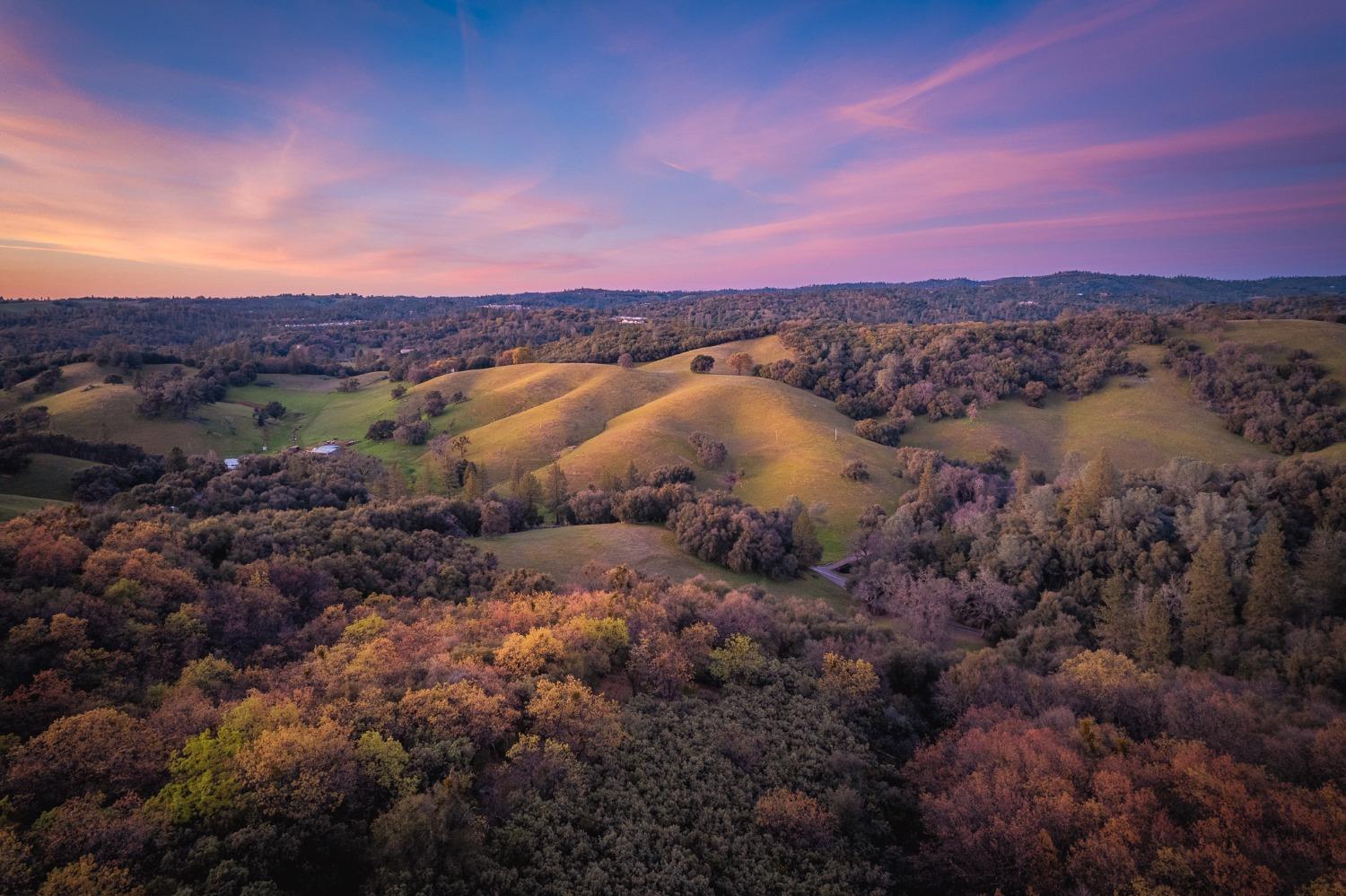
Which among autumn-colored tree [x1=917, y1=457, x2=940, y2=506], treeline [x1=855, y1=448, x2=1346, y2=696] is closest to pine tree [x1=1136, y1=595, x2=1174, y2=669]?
treeline [x1=855, y1=448, x2=1346, y2=696]

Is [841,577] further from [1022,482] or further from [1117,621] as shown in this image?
[1022,482]

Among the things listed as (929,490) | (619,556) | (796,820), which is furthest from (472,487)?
(796,820)

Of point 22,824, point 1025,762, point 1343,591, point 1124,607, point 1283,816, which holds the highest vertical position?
point 22,824

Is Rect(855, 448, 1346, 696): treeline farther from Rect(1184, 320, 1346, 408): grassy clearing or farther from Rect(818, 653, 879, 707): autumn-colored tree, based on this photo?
Rect(1184, 320, 1346, 408): grassy clearing

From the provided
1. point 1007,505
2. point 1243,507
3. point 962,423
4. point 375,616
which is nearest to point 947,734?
point 375,616

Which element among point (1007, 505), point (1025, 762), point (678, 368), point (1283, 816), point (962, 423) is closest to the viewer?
point (1283, 816)

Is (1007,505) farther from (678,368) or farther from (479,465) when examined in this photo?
(678,368)
